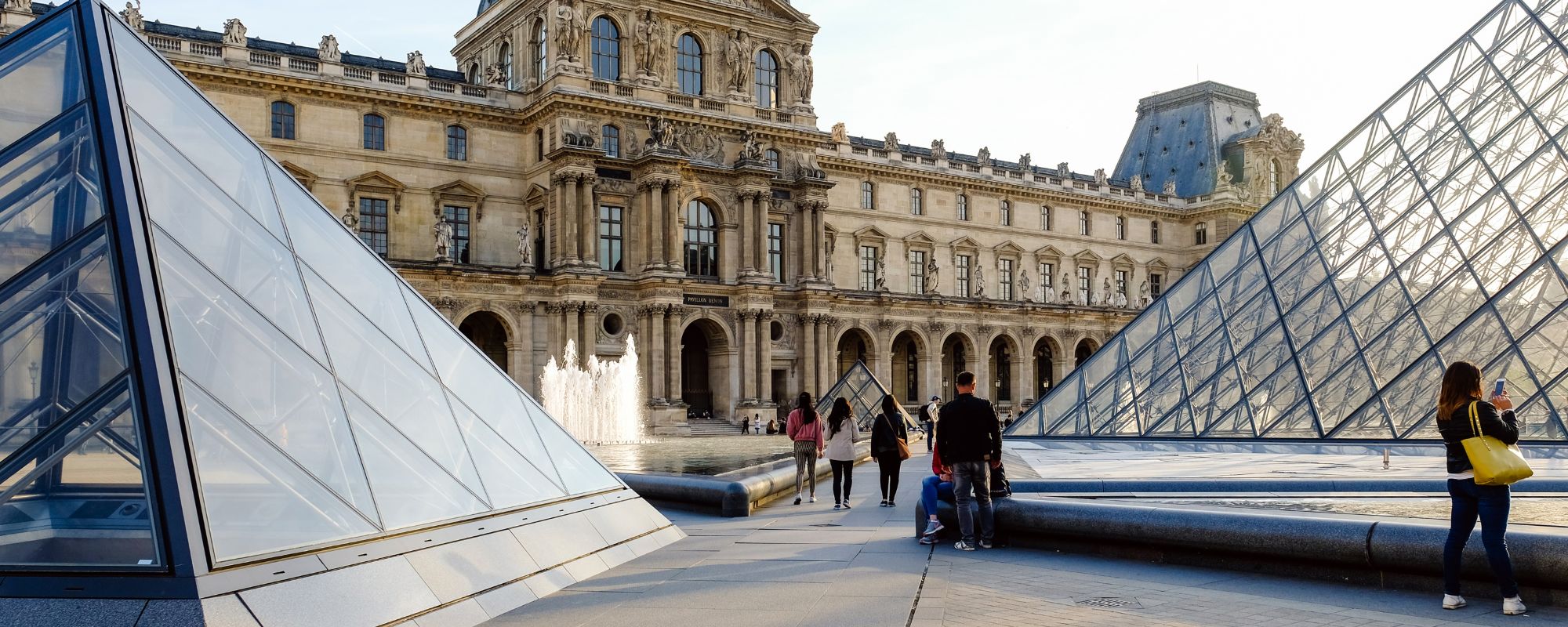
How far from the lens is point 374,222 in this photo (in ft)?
139

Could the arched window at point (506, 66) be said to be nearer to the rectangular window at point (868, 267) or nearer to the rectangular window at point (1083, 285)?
the rectangular window at point (868, 267)

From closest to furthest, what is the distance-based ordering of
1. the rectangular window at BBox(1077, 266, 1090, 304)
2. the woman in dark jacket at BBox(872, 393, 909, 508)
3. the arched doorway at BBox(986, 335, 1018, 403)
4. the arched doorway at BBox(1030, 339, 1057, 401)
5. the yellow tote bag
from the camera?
1. the yellow tote bag
2. the woman in dark jacket at BBox(872, 393, 909, 508)
3. the arched doorway at BBox(986, 335, 1018, 403)
4. the arched doorway at BBox(1030, 339, 1057, 401)
5. the rectangular window at BBox(1077, 266, 1090, 304)

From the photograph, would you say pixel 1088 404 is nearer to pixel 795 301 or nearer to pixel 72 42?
pixel 72 42

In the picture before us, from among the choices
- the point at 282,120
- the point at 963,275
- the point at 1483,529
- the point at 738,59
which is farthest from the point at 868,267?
the point at 1483,529

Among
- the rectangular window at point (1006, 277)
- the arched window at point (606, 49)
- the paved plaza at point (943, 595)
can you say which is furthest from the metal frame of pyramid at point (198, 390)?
the rectangular window at point (1006, 277)

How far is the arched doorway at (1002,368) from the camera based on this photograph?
201ft

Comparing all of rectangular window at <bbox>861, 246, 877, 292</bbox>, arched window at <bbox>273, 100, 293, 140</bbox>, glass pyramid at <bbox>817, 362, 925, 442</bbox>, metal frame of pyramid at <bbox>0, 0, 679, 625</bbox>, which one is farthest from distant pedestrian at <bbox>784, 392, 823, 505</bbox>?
rectangular window at <bbox>861, 246, 877, 292</bbox>

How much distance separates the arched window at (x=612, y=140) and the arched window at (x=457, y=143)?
4657 millimetres

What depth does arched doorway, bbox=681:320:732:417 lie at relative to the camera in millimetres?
47281

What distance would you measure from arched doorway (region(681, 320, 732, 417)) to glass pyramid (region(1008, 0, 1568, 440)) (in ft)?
72.1

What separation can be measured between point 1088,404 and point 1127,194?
45.7 metres

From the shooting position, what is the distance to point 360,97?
42.0 meters

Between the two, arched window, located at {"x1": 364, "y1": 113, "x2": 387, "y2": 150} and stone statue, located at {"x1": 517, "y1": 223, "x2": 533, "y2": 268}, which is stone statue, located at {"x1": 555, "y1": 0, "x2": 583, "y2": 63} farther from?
arched window, located at {"x1": 364, "y1": 113, "x2": 387, "y2": 150}

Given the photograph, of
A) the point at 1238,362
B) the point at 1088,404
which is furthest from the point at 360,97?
the point at 1238,362
